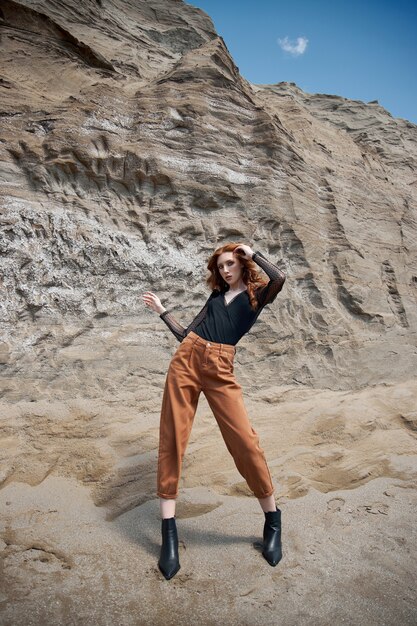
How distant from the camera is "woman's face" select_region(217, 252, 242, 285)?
286 cm

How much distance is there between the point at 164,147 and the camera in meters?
5.17

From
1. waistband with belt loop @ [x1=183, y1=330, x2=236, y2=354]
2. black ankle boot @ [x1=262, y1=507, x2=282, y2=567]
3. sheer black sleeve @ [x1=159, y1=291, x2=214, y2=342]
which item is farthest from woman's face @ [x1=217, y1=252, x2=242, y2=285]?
black ankle boot @ [x1=262, y1=507, x2=282, y2=567]

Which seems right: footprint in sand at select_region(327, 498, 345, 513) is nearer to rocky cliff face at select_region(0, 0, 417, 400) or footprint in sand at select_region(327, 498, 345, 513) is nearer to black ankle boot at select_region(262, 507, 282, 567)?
black ankle boot at select_region(262, 507, 282, 567)

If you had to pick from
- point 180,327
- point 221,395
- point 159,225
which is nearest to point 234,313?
point 180,327

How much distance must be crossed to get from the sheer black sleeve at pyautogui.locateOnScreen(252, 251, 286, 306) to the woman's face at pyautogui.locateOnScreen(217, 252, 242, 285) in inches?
6.3

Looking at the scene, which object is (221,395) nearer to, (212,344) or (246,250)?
(212,344)

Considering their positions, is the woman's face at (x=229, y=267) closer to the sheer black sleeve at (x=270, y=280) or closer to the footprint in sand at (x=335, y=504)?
the sheer black sleeve at (x=270, y=280)

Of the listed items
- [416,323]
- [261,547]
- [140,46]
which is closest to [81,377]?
[261,547]

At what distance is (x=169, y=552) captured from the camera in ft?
8.14

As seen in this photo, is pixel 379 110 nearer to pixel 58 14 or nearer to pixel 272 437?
pixel 58 14

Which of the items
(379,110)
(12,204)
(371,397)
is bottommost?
(371,397)

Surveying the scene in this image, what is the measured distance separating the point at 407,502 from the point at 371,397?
1585 millimetres

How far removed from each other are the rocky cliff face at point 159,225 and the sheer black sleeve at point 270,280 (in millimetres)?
2008

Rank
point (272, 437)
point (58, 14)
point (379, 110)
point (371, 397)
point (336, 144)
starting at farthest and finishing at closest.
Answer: point (379, 110) → point (336, 144) → point (58, 14) → point (371, 397) → point (272, 437)
